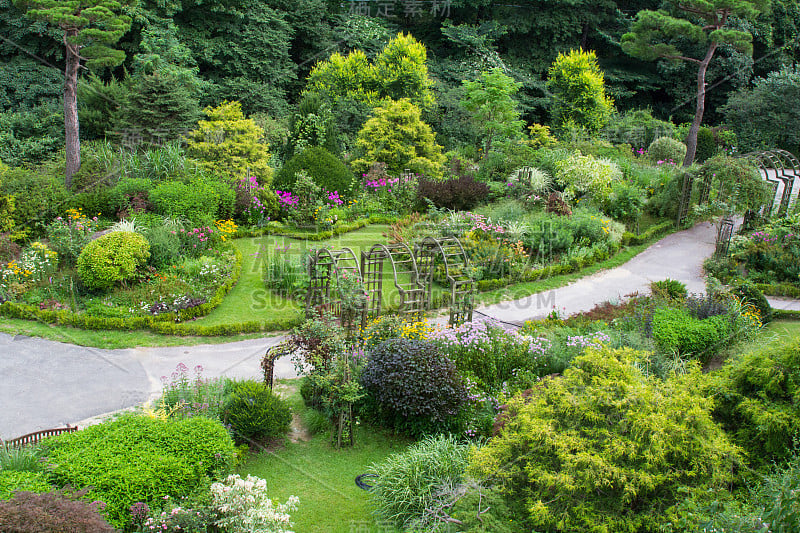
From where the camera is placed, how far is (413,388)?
6.69 m

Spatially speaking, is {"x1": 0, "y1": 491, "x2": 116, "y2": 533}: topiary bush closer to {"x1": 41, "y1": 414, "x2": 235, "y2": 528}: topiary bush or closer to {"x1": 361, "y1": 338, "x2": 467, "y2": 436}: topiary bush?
{"x1": 41, "y1": 414, "x2": 235, "y2": 528}: topiary bush

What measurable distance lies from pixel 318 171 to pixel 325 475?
10.4 meters

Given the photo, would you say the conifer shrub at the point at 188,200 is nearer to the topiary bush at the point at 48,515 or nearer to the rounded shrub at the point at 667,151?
the topiary bush at the point at 48,515

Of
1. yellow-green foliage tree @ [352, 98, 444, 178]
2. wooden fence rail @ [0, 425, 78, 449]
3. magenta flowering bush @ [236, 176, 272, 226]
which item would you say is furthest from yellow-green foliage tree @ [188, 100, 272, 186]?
wooden fence rail @ [0, 425, 78, 449]

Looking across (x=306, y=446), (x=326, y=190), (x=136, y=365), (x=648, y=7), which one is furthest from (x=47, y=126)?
(x=648, y=7)

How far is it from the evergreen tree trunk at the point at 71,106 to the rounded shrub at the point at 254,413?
9.18 metres

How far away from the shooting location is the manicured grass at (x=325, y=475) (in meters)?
5.60

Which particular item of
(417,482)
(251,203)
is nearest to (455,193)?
(251,203)

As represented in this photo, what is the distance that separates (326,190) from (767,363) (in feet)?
38.5

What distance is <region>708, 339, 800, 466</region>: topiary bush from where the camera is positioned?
4.79 m

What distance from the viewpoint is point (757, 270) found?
12234 mm

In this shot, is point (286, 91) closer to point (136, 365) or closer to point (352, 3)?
point (352, 3)

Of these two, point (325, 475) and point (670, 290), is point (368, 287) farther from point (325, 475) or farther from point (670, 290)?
point (670, 290)

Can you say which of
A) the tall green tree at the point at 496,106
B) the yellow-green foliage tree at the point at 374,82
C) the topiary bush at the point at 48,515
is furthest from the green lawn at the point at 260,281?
the yellow-green foliage tree at the point at 374,82
